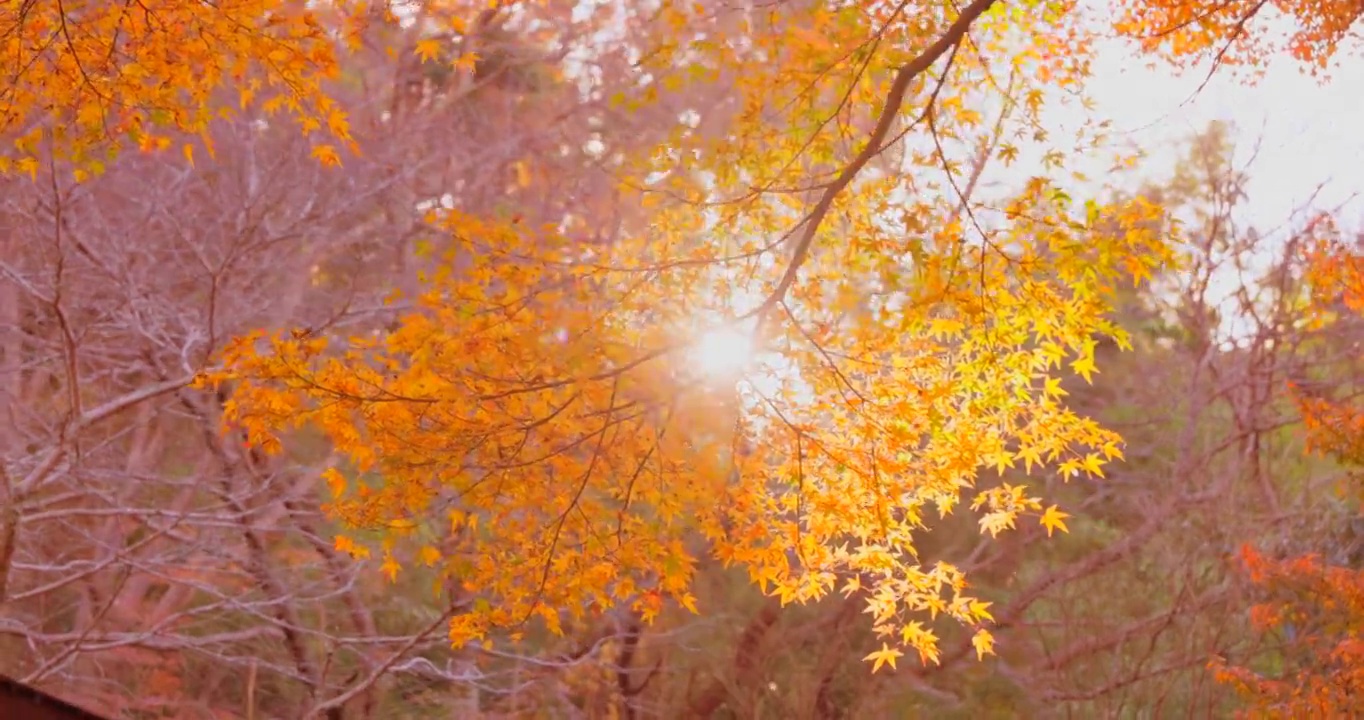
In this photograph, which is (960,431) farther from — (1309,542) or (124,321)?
(1309,542)

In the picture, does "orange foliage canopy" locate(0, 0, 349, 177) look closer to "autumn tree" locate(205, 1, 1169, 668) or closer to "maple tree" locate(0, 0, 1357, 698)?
"maple tree" locate(0, 0, 1357, 698)

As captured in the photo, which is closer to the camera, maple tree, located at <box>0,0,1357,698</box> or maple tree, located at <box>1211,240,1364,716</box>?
maple tree, located at <box>0,0,1357,698</box>

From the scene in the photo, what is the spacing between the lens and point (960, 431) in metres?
4.82

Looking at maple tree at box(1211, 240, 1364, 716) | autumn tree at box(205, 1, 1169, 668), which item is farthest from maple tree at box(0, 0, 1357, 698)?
maple tree at box(1211, 240, 1364, 716)

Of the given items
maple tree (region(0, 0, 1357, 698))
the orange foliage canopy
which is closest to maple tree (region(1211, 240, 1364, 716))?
maple tree (region(0, 0, 1357, 698))

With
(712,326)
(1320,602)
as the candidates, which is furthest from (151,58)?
(1320,602)

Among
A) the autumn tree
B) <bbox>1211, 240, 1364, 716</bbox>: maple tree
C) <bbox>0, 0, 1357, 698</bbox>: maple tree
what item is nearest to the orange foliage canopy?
<bbox>0, 0, 1357, 698</bbox>: maple tree

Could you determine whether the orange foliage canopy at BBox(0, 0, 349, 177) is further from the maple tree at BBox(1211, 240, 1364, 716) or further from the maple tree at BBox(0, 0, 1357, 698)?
the maple tree at BBox(1211, 240, 1364, 716)

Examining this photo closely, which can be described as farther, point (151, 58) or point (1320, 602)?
point (1320, 602)

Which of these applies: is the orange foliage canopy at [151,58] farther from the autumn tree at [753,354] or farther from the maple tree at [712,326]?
the autumn tree at [753,354]

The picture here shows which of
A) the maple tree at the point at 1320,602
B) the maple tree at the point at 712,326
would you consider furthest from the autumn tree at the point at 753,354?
the maple tree at the point at 1320,602

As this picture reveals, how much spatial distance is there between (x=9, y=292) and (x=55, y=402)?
76 centimetres

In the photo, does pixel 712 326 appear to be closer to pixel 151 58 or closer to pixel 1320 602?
pixel 151 58

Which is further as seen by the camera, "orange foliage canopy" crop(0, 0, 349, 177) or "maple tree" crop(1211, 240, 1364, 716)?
"maple tree" crop(1211, 240, 1364, 716)
